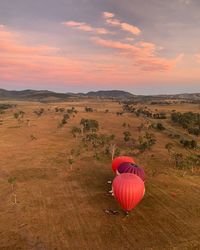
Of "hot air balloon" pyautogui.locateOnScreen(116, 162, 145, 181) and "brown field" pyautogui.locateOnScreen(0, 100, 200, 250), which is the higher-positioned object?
"hot air balloon" pyautogui.locateOnScreen(116, 162, 145, 181)

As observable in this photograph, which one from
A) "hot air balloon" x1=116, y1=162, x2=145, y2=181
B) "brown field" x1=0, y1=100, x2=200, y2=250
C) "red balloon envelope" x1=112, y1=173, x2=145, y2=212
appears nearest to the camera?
"brown field" x1=0, y1=100, x2=200, y2=250

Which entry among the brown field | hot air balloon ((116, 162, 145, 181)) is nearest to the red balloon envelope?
the brown field

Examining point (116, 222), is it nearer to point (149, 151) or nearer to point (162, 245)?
point (162, 245)

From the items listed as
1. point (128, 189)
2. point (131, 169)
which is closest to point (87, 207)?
point (131, 169)

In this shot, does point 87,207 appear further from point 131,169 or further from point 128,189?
point 128,189

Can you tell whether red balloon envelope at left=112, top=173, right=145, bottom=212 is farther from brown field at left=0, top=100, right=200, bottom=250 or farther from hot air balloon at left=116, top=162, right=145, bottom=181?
hot air balloon at left=116, top=162, right=145, bottom=181

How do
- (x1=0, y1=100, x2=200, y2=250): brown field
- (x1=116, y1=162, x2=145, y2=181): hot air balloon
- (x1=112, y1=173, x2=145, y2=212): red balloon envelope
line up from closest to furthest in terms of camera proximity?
(x1=0, y1=100, x2=200, y2=250): brown field → (x1=112, y1=173, x2=145, y2=212): red balloon envelope → (x1=116, y1=162, x2=145, y2=181): hot air balloon

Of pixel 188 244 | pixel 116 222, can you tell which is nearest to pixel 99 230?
pixel 116 222

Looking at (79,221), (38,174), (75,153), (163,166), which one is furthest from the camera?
(75,153)

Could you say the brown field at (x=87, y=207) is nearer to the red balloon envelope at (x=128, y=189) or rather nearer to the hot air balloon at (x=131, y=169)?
the red balloon envelope at (x=128, y=189)

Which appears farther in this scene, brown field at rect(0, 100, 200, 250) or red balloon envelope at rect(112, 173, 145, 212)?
red balloon envelope at rect(112, 173, 145, 212)
